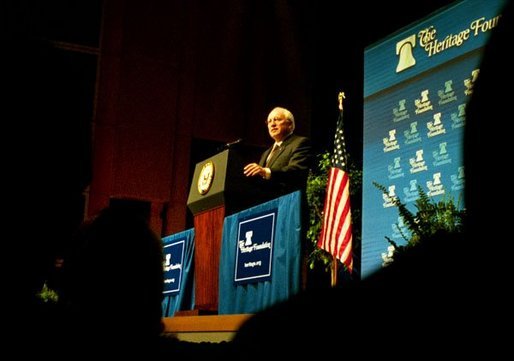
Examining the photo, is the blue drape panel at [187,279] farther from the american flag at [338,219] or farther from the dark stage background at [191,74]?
the dark stage background at [191,74]

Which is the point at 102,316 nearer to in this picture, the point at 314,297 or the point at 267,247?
the point at 314,297

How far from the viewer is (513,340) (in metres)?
0.70

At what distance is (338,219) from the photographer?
4.98 metres

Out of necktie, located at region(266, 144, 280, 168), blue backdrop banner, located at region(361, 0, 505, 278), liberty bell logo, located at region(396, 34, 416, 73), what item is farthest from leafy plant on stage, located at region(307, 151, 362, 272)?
necktie, located at region(266, 144, 280, 168)

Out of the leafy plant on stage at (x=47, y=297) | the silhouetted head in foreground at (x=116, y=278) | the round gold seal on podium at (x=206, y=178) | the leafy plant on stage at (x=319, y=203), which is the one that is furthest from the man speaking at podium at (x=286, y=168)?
the leafy plant on stage at (x=319, y=203)

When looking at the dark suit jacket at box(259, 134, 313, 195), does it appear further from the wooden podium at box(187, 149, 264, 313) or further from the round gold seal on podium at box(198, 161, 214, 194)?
the round gold seal on podium at box(198, 161, 214, 194)

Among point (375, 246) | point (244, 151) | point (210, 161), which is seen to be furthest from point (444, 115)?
point (244, 151)

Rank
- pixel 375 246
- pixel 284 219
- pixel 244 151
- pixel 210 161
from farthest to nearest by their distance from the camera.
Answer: pixel 244 151 < pixel 375 246 < pixel 210 161 < pixel 284 219

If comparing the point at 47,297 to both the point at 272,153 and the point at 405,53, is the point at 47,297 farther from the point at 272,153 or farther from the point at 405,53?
the point at 405,53

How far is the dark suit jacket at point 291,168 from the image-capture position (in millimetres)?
3537

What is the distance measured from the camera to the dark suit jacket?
354 cm

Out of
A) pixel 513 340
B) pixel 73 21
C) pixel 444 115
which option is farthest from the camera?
pixel 73 21

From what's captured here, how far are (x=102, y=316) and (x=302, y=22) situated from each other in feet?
25.1

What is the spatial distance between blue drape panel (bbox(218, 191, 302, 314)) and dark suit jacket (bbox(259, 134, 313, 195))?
0.35 metres
